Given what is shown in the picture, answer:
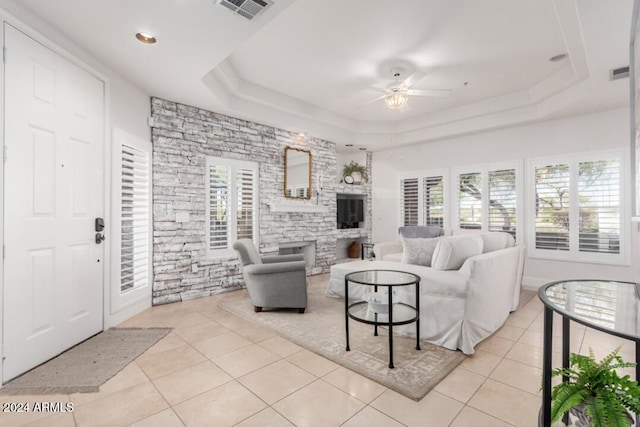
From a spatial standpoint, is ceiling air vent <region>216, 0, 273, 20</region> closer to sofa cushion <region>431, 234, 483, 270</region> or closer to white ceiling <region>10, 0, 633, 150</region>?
white ceiling <region>10, 0, 633, 150</region>

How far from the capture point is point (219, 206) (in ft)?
15.8

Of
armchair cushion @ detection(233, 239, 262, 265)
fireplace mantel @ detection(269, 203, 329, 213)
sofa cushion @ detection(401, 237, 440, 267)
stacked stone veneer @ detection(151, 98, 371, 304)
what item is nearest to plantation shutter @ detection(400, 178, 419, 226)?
fireplace mantel @ detection(269, 203, 329, 213)

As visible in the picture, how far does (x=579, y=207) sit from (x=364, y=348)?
4266 millimetres

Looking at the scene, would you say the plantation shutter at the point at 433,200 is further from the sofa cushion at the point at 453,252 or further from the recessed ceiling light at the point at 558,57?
the sofa cushion at the point at 453,252

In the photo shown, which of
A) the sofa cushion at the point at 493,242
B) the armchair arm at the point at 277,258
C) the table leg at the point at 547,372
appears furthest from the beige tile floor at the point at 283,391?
the armchair arm at the point at 277,258

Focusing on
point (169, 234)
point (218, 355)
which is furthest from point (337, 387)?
point (169, 234)

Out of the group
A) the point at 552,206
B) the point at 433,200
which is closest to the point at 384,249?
the point at 433,200

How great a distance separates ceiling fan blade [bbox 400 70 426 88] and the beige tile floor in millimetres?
3032

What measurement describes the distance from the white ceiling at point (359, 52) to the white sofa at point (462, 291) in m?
2.16

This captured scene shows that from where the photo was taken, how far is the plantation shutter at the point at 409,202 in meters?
6.74

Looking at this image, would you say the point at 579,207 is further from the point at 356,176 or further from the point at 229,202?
the point at 229,202

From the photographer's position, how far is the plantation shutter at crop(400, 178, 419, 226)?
22.1 feet

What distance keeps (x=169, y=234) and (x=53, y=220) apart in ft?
5.49

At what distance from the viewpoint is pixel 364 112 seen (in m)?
6.07
